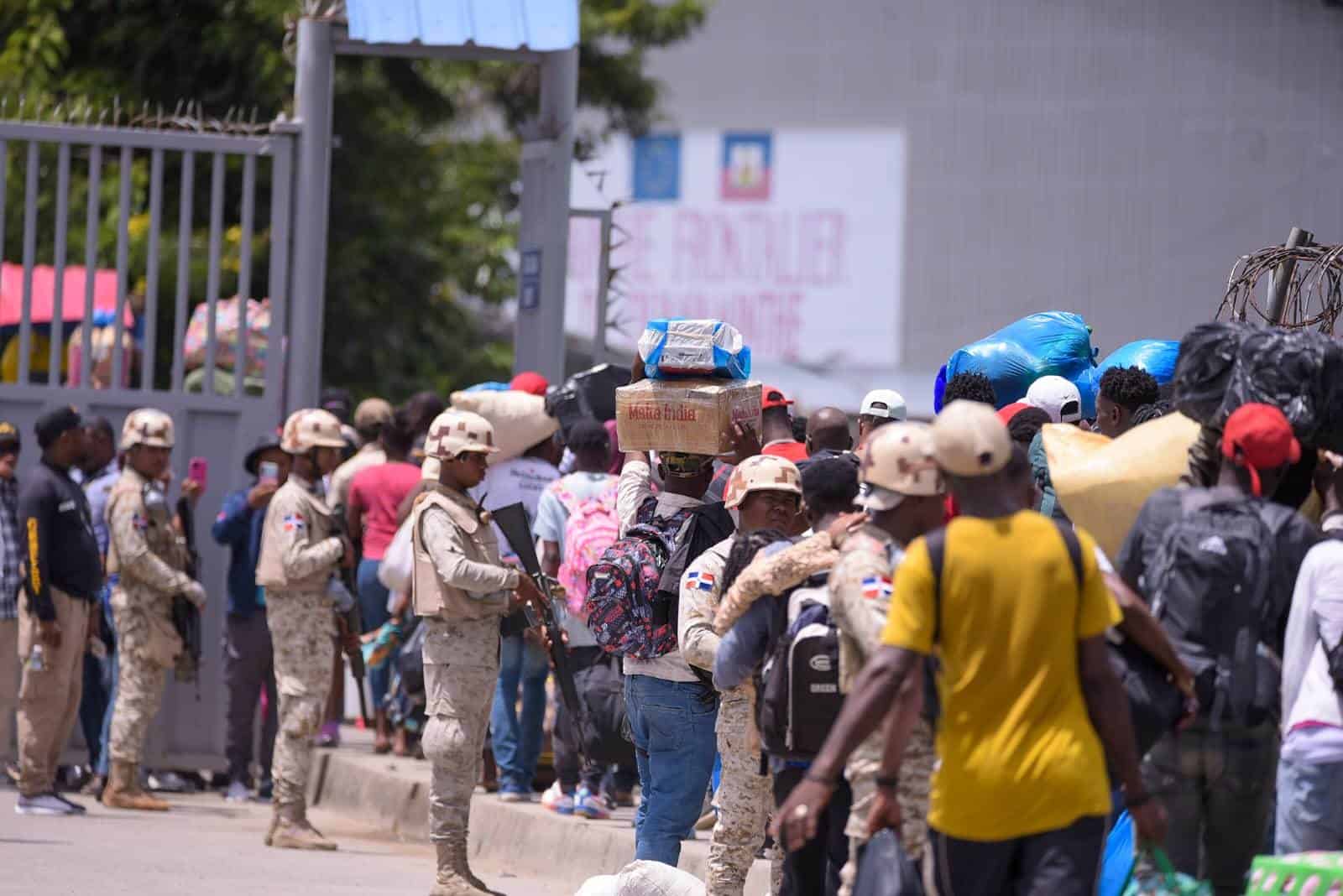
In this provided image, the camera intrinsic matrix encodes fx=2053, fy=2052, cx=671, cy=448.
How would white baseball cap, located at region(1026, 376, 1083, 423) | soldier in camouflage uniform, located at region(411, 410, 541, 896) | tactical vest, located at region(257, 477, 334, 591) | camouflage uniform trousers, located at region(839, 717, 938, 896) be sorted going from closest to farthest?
camouflage uniform trousers, located at region(839, 717, 938, 896) < white baseball cap, located at region(1026, 376, 1083, 423) < soldier in camouflage uniform, located at region(411, 410, 541, 896) < tactical vest, located at region(257, 477, 334, 591)

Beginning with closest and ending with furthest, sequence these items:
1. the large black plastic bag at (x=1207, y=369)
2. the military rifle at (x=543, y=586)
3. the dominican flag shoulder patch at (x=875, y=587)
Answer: the dominican flag shoulder patch at (x=875, y=587), the large black plastic bag at (x=1207, y=369), the military rifle at (x=543, y=586)

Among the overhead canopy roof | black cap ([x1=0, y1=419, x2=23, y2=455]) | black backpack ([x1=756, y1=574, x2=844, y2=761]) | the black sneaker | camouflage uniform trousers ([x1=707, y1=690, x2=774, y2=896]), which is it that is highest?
the overhead canopy roof

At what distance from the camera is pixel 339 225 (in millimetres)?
19359

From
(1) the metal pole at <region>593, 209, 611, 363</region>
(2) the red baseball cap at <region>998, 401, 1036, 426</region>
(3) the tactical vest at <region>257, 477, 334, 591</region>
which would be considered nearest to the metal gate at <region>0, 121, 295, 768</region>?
(3) the tactical vest at <region>257, 477, 334, 591</region>

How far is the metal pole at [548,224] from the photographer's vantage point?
1220 centimetres

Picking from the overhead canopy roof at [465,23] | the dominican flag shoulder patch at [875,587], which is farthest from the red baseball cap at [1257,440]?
the overhead canopy roof at [465,23]

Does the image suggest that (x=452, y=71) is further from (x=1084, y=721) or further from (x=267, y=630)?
(x=1084, y=721)

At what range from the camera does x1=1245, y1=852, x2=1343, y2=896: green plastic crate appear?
15.7 feet

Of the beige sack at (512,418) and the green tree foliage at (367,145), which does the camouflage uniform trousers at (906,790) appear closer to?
the beige sack at (512,418)

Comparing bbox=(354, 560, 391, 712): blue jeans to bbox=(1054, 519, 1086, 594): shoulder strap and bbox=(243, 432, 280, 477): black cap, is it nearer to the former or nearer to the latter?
bbox=(243, 432, 280, 477): black cap

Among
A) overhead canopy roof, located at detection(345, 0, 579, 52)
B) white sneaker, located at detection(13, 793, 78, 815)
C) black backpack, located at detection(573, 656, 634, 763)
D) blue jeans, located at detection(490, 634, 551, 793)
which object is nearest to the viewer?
black backpack, located at detection(573, 656, 634, 763)

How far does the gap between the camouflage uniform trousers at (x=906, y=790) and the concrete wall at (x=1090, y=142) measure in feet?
82.3

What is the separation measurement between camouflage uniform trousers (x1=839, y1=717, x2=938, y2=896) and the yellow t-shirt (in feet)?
0.94

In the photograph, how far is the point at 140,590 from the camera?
35.1 ft
